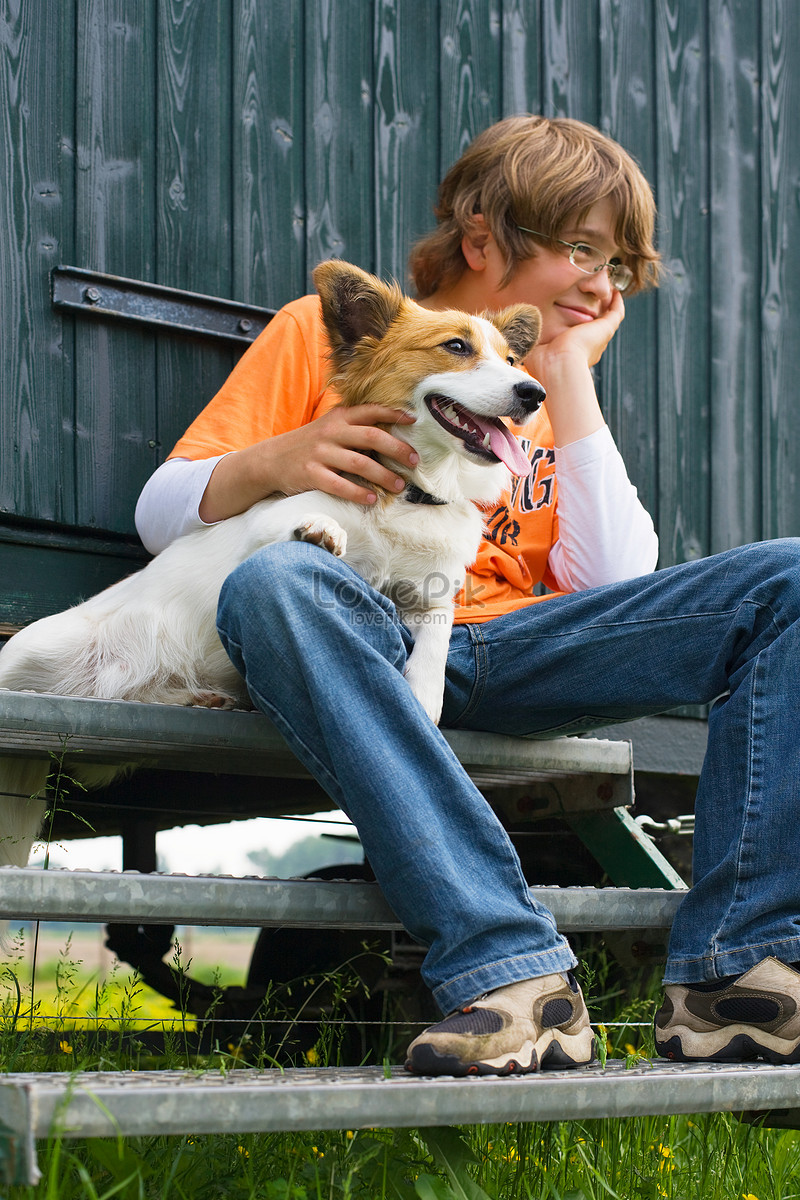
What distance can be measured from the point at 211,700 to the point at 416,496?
1.84 ft

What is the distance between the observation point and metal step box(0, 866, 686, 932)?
1.37m

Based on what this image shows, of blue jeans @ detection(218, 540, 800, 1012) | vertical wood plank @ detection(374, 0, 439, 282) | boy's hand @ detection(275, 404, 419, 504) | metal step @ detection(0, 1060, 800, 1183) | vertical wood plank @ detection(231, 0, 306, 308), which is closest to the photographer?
metal step @ detection(0, 1060, 800, 1183)

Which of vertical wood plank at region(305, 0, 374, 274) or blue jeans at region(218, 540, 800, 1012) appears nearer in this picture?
blue jeans at region(218, 540, 800, 1012)

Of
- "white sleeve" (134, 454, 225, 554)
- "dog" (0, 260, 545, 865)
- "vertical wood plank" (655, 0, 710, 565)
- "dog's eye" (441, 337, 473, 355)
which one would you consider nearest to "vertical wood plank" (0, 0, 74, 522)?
"white sleeve" (134, 454, 225, 554)

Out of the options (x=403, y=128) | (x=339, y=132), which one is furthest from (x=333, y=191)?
(x=403, y=128)

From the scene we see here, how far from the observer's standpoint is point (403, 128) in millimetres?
3062

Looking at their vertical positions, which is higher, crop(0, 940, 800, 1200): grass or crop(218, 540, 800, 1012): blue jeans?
crop(218, 540, 800, 1012): blue jeans

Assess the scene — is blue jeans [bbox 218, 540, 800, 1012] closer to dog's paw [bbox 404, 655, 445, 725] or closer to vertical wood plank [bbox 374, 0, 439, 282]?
dog's paw [bbox 404, 655, 445, 725]

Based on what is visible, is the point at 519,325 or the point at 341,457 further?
the point at 519,325

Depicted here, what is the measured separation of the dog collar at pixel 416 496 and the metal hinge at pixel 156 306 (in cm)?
95

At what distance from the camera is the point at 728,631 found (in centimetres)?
174

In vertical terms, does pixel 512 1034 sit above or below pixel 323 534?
below

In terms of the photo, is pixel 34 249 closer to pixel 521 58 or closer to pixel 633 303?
pixel 521 58

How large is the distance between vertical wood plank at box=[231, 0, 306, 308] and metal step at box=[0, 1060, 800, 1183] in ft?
7.00
